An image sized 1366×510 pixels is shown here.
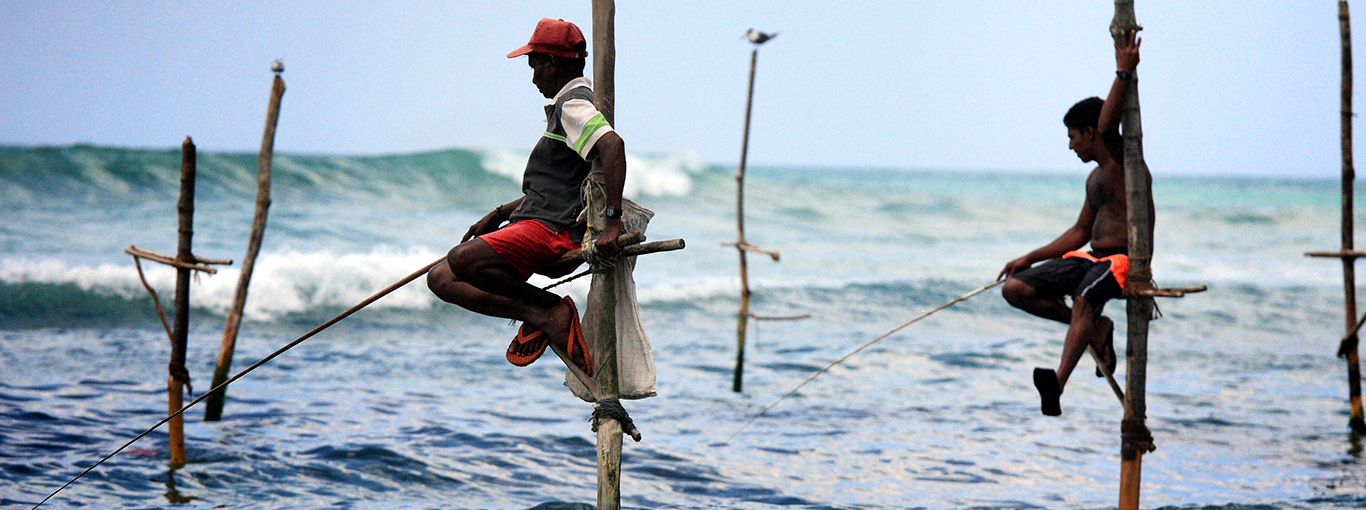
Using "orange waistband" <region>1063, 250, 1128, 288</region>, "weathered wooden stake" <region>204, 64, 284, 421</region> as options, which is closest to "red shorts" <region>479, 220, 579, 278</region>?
"orange waistband" <region>1063, 250, 1128, 288</region>

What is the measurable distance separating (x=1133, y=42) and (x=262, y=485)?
539 centimetres

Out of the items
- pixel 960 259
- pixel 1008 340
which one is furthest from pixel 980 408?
pixel 960 259

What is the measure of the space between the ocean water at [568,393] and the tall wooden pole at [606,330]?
208 cm

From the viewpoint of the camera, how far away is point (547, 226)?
3965 mm

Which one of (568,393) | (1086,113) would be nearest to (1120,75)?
(1086,113)

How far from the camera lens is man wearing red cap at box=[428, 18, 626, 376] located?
12.4ft

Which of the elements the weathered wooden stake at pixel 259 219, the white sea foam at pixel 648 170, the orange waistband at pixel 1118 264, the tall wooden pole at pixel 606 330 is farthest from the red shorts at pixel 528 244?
the white sea foam at pixel 648 170

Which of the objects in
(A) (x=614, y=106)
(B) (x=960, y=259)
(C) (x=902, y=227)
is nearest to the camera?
(A) (x=614, y=106)

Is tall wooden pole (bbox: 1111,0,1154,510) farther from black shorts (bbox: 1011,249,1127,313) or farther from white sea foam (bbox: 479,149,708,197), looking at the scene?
white sea foam (bbox: 479,149,708,197)

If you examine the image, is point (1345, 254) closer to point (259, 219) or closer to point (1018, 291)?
point (1018, 291)

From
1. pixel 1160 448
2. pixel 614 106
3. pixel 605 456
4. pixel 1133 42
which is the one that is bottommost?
pixel 1160 448

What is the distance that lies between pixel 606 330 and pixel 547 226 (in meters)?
0.46

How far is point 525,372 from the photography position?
10555mm

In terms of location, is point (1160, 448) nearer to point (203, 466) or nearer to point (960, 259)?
point (203, 466)
